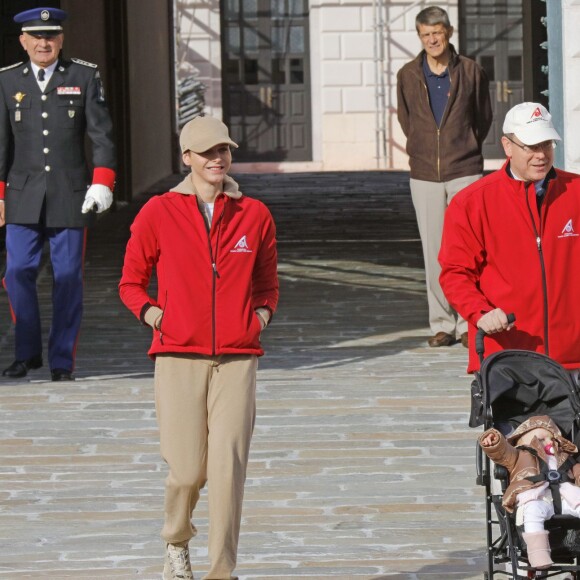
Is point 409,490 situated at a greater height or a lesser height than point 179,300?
lesser

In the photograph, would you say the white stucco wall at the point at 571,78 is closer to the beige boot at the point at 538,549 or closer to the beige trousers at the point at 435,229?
the beige trousers at the point at 435,229

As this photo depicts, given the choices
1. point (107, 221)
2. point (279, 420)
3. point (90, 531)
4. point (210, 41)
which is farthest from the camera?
point (210, 41)

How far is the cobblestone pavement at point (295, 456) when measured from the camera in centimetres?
609

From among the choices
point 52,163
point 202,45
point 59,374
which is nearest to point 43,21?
point 52,163

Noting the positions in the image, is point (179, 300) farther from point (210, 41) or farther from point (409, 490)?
point (210, 41)

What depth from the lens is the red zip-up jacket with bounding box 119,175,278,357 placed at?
5375 millimetres

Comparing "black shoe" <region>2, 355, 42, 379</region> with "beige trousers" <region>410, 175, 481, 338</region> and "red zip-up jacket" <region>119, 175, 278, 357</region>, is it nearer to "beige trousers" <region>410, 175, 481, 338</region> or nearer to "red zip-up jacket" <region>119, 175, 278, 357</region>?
"beige trousers" <region>410, 175, 481, 338</region>

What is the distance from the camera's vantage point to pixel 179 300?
5.39 meters

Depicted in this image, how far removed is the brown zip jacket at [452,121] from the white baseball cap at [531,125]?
4561 mm

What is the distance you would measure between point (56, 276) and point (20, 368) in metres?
0.63

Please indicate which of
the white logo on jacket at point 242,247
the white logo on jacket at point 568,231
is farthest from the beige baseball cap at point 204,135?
the white logo on jacket at point 568,231

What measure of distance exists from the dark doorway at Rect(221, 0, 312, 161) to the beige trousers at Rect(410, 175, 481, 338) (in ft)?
72.9

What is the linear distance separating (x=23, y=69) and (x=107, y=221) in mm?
9229

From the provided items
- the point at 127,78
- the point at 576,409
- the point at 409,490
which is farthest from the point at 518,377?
the point at 127,78
